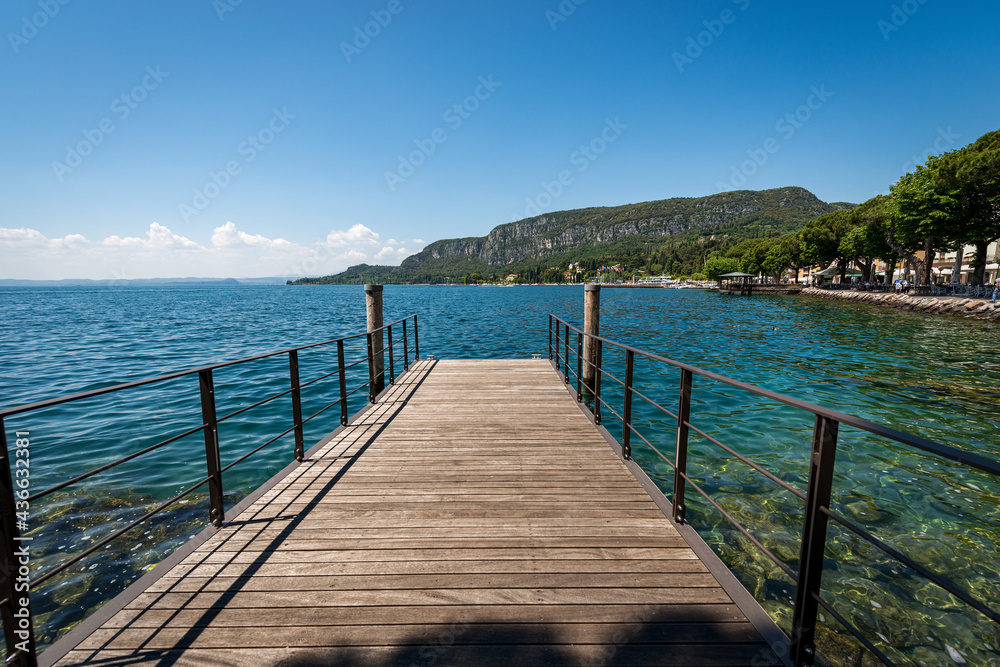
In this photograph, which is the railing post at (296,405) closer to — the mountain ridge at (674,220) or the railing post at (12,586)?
the railing post at (12,586)

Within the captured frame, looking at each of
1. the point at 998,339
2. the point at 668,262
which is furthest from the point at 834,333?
the point at 668,262

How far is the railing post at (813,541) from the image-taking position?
1640mm

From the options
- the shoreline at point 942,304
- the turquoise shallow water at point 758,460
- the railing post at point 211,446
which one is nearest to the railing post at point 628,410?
the turquoise shallow water at point 758,460

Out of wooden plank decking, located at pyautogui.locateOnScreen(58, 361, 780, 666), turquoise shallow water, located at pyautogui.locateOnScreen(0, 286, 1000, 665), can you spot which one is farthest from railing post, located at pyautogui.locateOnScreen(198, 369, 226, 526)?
turquoise shallow water, located at pyautogui.locateOnScreen(0, 286, 1000, 665)

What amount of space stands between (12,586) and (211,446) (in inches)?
45.1

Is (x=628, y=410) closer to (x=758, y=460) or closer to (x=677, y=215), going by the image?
(x=758, y=460)

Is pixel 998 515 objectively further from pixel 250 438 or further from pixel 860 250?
pixel 860 250

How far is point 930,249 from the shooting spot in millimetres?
32469

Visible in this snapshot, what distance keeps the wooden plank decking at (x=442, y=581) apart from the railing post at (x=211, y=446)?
16 cm

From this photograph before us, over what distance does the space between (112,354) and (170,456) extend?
502 inches

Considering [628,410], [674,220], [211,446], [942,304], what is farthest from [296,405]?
[674,220]

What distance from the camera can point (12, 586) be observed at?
1.63m

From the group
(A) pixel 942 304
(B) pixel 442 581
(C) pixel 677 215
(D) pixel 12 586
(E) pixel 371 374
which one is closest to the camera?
(D) pixel 12 586

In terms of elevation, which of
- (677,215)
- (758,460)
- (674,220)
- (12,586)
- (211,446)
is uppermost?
(677,215)
